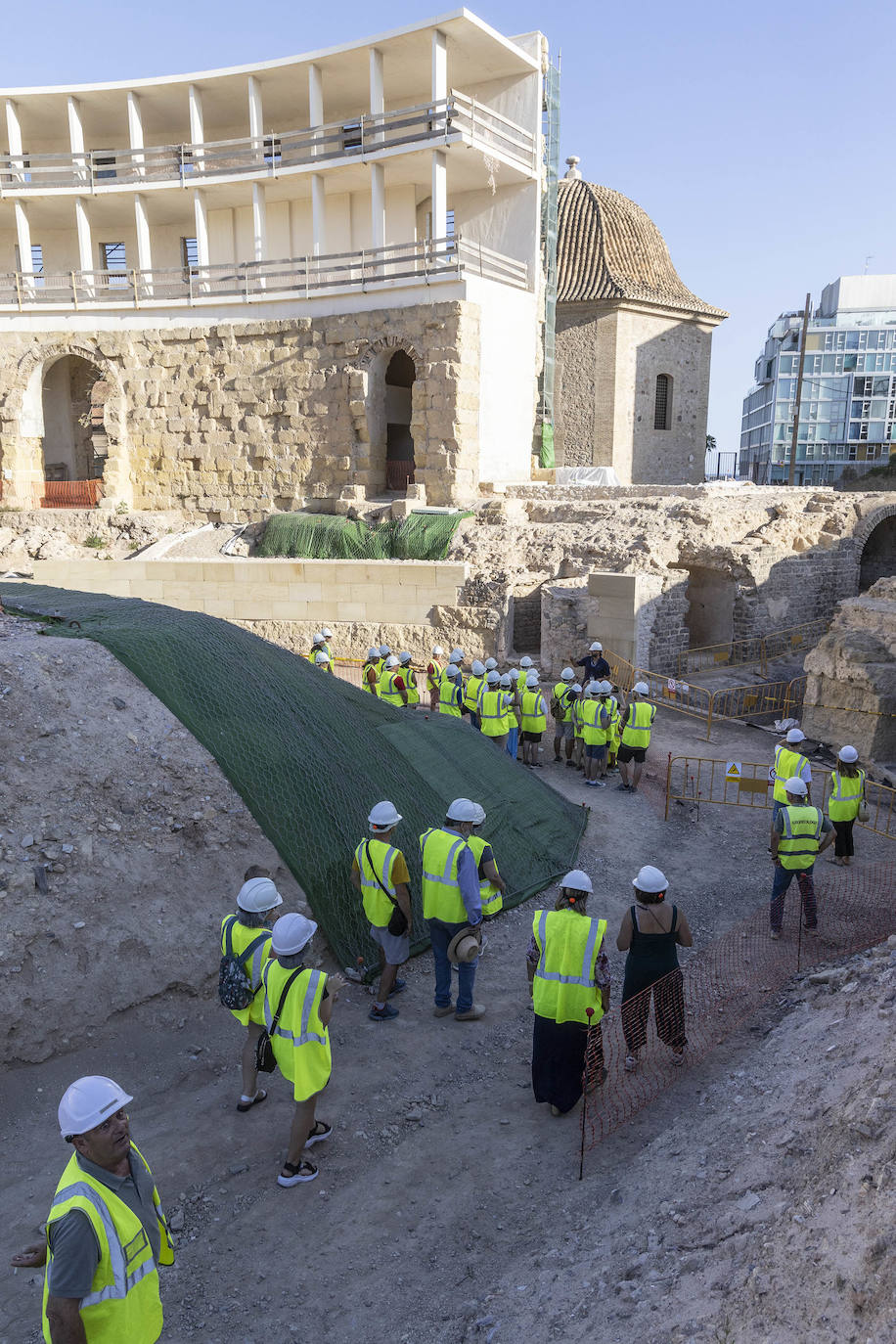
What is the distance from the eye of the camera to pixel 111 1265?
2.62 m

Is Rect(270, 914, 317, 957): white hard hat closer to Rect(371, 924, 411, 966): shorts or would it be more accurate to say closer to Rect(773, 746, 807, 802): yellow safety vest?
Rect(371, 924, 411, 966): shorts

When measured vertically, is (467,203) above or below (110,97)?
below

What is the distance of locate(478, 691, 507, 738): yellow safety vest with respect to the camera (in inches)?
417

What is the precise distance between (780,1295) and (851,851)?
20.3 feet

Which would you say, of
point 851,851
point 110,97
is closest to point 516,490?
point 851,851

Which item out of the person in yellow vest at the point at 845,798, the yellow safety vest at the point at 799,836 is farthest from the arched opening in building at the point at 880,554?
the yellow safety vest at the point at 799,836

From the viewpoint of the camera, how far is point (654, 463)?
1196 inches

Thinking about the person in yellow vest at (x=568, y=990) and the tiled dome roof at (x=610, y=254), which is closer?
the person in yellow vest at (x=568, y=990)

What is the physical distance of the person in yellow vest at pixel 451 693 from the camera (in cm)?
1123

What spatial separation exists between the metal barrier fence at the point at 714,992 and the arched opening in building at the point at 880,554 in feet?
52.1

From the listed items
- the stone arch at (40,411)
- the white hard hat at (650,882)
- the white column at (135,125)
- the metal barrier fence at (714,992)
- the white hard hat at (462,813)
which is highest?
the white column at (135,125)

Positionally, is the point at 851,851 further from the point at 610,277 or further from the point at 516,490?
the point at 610,277

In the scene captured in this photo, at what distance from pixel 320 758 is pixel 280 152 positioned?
23.7 metres

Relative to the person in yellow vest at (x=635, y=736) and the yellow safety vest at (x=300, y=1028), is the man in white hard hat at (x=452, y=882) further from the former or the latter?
the person in yellow vest at (x=635, y=736)
